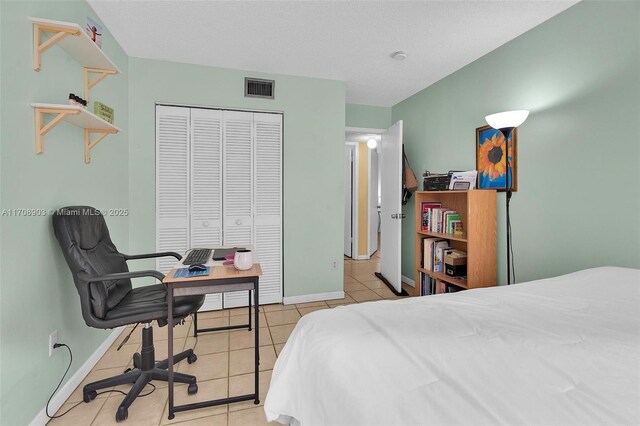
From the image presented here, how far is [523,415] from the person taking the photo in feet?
2.22

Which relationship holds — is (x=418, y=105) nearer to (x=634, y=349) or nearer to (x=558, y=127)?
(x=558, y=127)

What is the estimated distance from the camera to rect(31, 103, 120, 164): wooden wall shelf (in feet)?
5.18

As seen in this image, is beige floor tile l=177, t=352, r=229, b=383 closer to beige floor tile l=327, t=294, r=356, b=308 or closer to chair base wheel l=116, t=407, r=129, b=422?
chair base wheel l=116, t=407, r=129, b=422

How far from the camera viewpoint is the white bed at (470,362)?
0.72 meters

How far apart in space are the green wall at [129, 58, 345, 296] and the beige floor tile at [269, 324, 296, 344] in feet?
2.10

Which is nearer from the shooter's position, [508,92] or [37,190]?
[37,190]

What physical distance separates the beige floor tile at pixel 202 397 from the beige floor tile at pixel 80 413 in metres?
0.34

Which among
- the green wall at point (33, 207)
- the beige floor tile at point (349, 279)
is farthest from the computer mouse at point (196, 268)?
the beige floor tile at point (349, 279)

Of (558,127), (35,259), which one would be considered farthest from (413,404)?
(558,127)

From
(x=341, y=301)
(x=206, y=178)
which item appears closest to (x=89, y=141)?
(x=206, y=178)

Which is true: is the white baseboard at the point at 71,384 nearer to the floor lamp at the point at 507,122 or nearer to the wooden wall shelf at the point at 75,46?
the wooden wall shelf at the point at 75,46

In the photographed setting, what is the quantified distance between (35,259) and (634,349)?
2.60 m

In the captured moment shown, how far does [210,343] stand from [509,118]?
3.03m

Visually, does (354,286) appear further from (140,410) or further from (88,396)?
(88,396)
